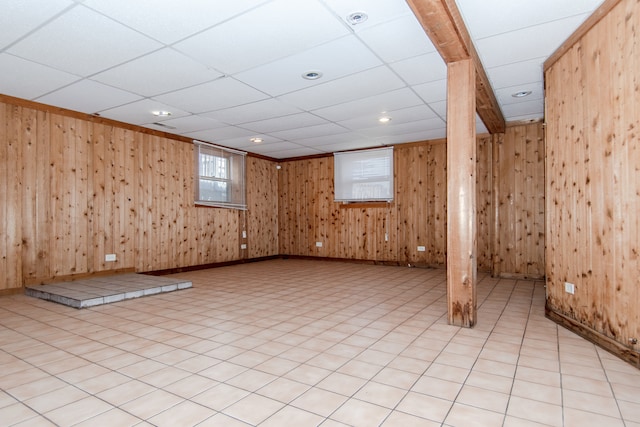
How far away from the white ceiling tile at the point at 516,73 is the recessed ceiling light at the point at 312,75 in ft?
6.38

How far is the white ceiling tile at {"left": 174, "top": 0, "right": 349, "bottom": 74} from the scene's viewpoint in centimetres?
283

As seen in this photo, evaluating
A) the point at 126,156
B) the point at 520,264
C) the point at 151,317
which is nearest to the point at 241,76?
the point at 151,317

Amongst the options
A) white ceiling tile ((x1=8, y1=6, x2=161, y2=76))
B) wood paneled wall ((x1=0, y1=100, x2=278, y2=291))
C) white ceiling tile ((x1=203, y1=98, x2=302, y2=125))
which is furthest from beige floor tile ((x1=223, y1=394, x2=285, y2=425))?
wood paneled wall ((x1=0, y1=100, x2=278, y2=291))

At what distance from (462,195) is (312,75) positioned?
2163 mm

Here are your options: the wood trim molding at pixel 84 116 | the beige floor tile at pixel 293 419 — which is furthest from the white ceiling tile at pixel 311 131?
the beige floor tile at pixel 293 419

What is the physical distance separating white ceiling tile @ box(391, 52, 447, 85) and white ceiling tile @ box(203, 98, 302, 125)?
6.01ft

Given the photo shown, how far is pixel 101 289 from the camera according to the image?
480 centimetres

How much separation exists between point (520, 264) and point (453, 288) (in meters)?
3.51

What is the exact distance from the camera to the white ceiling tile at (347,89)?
416 centimetres

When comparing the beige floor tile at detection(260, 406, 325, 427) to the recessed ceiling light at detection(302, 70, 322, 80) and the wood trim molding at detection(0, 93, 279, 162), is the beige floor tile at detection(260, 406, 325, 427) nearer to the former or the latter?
the recessed ceiling light at detection(302, 70, 322, 80)

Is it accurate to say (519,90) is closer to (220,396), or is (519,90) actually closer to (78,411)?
(220,396)

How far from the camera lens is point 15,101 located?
16.0ft

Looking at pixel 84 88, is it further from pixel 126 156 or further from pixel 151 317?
pixel 151 317

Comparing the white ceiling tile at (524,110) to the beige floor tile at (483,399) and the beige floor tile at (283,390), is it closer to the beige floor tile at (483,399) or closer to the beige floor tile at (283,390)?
the beige floor tile at (483,399)
